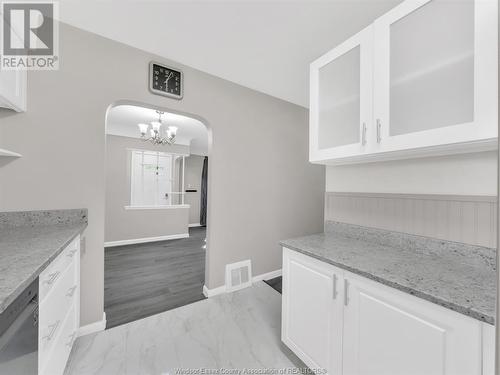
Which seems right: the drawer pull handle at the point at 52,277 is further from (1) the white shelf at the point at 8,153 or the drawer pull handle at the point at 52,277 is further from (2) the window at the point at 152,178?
(2) the window at the point at 152,178

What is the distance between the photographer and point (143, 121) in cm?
390

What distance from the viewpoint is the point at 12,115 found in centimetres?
139

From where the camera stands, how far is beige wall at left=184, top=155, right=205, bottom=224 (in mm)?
6604

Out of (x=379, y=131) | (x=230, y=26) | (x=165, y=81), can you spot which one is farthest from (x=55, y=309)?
(x=230, y=26)

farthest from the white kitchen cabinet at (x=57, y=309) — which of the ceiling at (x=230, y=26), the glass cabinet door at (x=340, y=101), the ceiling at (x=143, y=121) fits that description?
the ceiling at (x=143, y=121)

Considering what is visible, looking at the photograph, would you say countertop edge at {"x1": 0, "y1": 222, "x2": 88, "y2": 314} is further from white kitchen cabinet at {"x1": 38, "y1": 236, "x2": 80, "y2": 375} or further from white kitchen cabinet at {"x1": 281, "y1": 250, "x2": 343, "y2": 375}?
white kitchen cabinet at {"x1": 281, "y1": 250, "x2": 343, "y2": 375}

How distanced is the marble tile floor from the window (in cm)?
341

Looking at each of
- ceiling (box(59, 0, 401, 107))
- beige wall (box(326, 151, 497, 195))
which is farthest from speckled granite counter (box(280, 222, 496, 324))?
ceiling (box(59, 0, 401, 107))

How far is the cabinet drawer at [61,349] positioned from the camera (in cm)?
93

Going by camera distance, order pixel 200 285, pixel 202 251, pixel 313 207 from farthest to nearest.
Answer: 1. pixel 202 251
2. pixel 313 207
3. pixel 200 285

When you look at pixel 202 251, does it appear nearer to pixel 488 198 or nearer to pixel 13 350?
pixel 13 350

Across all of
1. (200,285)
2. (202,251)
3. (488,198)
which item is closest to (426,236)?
(488,198)

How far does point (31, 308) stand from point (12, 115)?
1.43m

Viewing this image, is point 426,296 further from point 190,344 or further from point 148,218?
point 148,218
